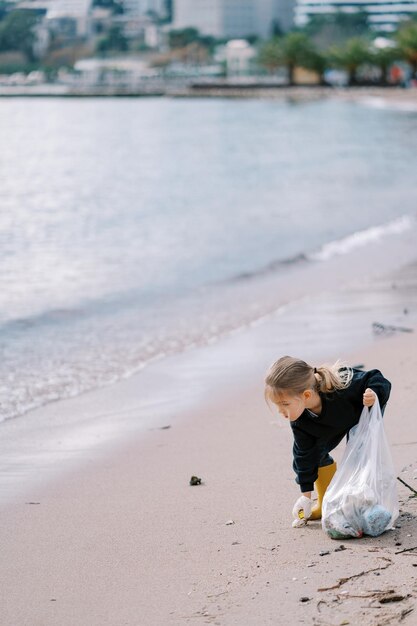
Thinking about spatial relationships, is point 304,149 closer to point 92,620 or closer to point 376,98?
point 92,620

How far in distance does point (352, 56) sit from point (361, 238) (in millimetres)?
116299

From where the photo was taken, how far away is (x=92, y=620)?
3314 millimetres

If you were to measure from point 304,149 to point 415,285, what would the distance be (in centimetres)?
3587

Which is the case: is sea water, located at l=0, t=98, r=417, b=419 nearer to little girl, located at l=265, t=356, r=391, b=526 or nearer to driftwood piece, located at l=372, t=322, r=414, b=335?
driftwood piece, located at l=372, t=322, r=414, b=335

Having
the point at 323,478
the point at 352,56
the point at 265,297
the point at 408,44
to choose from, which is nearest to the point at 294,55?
the point at 352,56

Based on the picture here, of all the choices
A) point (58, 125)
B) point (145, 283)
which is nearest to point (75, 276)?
point (145, 283)

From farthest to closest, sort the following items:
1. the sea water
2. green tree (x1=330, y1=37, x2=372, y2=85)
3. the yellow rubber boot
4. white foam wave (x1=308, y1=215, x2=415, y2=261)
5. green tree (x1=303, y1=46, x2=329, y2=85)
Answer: green tree (x1=303, y1=46, x2=329, y2=85) < green tree (x1=330, y1=37, x2=372, y2=85) < white foam wave (x1=308, y1=215, x2=415, y2=261) < the sea water < the yellow rubber boot

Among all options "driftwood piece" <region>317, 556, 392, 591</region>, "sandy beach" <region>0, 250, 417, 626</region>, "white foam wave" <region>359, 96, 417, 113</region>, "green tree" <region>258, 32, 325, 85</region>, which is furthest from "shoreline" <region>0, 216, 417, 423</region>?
"green tree" <region>258, 32, 325, 85</region>

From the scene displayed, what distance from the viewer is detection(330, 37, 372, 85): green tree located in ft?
415

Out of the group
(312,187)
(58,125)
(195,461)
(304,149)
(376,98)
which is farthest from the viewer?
(376,98)

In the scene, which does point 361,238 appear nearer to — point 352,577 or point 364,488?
point 364,488

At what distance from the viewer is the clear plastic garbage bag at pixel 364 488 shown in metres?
3.69

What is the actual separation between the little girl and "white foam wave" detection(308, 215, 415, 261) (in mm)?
10232

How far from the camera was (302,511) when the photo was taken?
12.7ft
